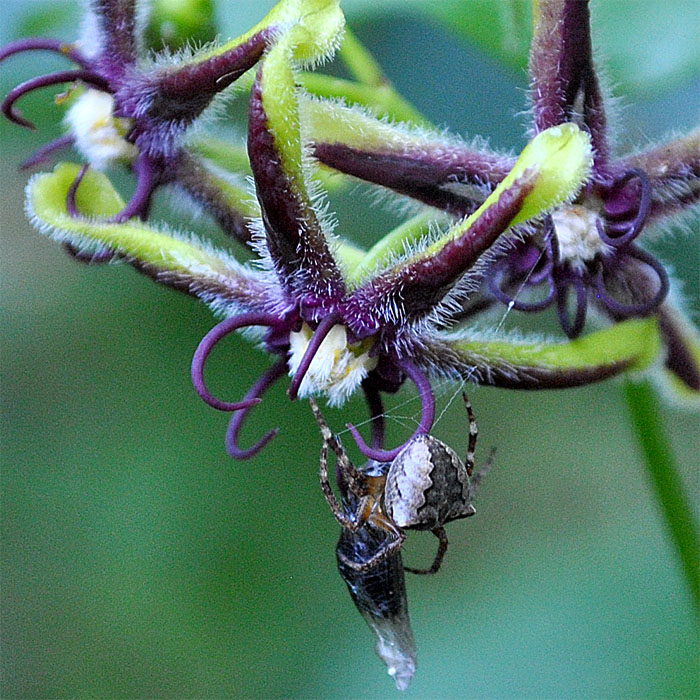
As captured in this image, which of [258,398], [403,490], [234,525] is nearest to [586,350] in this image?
[403,490]

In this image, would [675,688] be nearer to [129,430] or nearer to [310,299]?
[310,299]

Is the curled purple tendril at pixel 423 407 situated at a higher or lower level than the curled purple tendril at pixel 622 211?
lower

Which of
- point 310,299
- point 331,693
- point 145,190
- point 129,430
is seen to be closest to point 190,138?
point 145,190

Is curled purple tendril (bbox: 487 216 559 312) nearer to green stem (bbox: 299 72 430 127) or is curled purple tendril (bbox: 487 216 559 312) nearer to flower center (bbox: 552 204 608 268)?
flower center (bbox: 552 204 608 268)

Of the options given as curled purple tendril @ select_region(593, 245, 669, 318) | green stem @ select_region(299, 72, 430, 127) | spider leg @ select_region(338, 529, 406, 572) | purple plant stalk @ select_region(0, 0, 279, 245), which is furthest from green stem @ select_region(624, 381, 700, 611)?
purple plant stalk @ select_region(0, 0, 279, 245)

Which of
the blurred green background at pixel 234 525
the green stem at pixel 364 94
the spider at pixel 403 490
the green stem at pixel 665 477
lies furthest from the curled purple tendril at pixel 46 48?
the blurred green background at pixel 234 525

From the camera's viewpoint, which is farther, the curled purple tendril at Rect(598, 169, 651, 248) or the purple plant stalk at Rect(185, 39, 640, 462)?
the curled purple tendril at Rect(598, 169, 651, 248)

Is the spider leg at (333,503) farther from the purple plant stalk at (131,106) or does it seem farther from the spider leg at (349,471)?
the purple plant stalk at (131,106)
